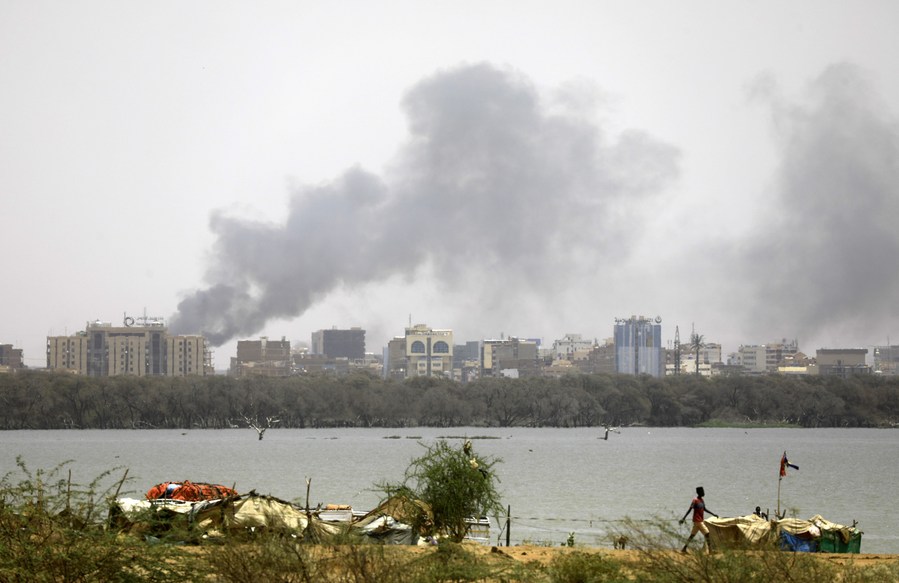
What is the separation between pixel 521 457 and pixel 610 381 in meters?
70.2

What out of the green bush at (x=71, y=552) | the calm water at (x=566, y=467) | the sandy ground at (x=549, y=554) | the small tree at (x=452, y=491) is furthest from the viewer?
the calm water at (x=566, y=467)

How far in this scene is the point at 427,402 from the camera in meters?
153

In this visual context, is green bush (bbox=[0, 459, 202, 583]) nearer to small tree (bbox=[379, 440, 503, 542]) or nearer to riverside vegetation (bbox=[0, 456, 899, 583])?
riverside vegetation (bbox=[0, 456, 899, 583])

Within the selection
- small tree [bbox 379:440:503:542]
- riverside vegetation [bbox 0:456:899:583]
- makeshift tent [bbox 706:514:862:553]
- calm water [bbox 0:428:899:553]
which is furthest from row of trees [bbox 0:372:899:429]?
riverside vegetation [bbox 0:456:899:583]

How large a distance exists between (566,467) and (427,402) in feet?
241

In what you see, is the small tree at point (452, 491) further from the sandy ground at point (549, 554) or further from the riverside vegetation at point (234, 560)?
the riverside vegetation at point (234, 560)

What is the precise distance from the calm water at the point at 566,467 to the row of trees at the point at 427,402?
3.90m

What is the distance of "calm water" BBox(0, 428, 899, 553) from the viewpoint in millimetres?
Answer: 49031

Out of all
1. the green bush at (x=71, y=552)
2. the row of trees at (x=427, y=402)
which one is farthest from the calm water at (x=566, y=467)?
the green bush at (x=71, y=552)

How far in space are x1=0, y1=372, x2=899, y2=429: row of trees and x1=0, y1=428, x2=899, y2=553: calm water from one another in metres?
3.90

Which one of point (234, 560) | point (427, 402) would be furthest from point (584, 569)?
point (427, 402)

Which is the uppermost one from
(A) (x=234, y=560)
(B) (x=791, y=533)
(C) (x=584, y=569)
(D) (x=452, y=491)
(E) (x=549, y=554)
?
(A) (x=234, y=560)

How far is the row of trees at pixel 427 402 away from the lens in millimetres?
142875

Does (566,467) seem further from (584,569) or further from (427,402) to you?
(427,402)
